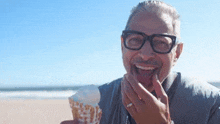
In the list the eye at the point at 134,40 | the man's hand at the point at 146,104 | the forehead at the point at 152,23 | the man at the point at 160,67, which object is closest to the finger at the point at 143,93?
the man's hand at the point at 146,104

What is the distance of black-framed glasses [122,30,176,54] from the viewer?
2121 mm

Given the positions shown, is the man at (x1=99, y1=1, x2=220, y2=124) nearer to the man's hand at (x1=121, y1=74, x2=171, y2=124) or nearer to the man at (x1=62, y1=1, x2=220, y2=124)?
the man at (x1=62, y1=1, x2=220, y2=124)

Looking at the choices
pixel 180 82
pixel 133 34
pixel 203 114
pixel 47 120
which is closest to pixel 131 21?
pixel 133 34

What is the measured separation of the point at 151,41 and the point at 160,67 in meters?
0.28

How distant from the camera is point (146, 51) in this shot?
6.85 feet

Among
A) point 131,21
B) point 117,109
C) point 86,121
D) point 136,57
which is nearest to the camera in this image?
point 86,121

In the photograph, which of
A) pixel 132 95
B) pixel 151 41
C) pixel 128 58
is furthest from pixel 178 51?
pixel 132 95

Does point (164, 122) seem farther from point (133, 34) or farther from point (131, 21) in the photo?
point (131, 21)

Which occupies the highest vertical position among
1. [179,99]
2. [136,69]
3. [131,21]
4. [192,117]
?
[131,21]

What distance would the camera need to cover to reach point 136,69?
2211mm

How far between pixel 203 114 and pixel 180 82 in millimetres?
425

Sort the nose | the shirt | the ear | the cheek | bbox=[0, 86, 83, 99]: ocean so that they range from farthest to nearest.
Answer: bbox=[0, 86, 83, 99]: ocean → the ear → the shirt → the cheek → the nose

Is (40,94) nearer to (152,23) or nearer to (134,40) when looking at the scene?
(134,40)

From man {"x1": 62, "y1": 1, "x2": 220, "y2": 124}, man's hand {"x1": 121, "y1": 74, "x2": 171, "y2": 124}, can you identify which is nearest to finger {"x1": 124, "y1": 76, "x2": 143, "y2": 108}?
man's hand {"x1": 121, "y1": 74, "x2": 171, "y2": 124}
